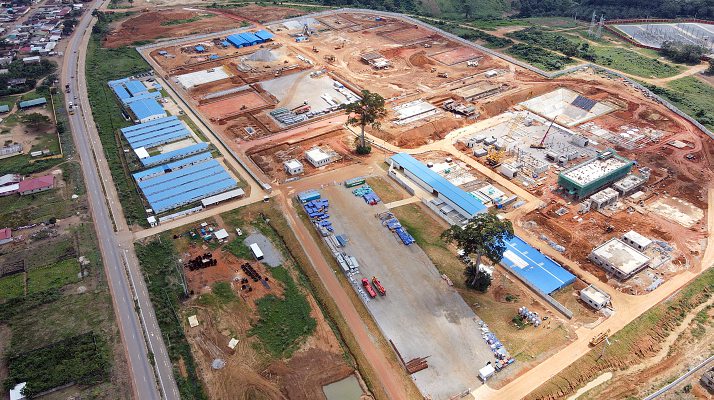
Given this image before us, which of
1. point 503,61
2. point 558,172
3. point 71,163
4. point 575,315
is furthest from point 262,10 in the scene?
point 575,315

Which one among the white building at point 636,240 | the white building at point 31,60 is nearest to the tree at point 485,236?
the white building at point 636,240

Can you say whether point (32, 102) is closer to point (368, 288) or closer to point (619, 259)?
point (368, 288)

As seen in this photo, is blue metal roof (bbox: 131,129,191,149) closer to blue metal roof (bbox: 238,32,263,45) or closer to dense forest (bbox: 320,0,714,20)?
blue metal roof (bbox: 238,32,263,45)

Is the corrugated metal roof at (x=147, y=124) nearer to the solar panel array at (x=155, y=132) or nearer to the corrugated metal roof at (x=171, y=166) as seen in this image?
the solar panel array at (x=155, y=132)

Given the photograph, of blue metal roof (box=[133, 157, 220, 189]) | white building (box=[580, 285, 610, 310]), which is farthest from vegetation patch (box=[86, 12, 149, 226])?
white building (box=[580, 285, 610, 310])

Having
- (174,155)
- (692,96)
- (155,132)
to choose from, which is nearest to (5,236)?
(174,155)
